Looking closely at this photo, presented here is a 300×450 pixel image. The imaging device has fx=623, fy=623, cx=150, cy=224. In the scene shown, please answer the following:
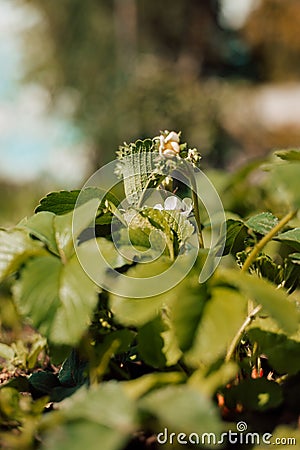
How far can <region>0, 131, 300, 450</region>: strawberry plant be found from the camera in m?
0.40

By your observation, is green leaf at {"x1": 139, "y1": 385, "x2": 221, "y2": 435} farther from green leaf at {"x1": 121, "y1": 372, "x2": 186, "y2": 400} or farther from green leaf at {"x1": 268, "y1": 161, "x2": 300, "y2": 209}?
green leaf at {"x1": 268, "y1": 161, "x2": 300, "y2": 209}

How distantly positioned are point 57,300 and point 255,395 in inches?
7.1

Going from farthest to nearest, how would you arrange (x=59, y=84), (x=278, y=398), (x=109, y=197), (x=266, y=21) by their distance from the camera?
(x=266, y=21)
(x=59, y=84)
(x=109, y=197)
(x=278, y=398)

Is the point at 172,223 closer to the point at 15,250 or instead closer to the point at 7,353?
the point at 15,250

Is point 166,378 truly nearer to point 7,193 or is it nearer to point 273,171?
point 273,171

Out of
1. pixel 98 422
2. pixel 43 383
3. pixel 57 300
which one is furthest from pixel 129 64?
pixel 98 422

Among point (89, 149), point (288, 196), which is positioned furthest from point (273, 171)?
point (89, 149)

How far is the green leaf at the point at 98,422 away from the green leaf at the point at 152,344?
11 cm

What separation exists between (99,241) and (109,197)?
100mm

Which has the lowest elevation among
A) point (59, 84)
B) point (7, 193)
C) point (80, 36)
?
point (7, 193)

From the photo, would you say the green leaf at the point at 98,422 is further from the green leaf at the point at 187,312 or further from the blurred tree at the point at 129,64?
the blurred tree at the point at 129,64

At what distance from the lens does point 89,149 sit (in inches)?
392

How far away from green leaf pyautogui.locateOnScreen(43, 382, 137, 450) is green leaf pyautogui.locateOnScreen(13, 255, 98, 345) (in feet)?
0.21

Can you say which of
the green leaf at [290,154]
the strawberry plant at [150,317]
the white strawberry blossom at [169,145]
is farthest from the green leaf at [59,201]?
the green leaf at [290,154]
